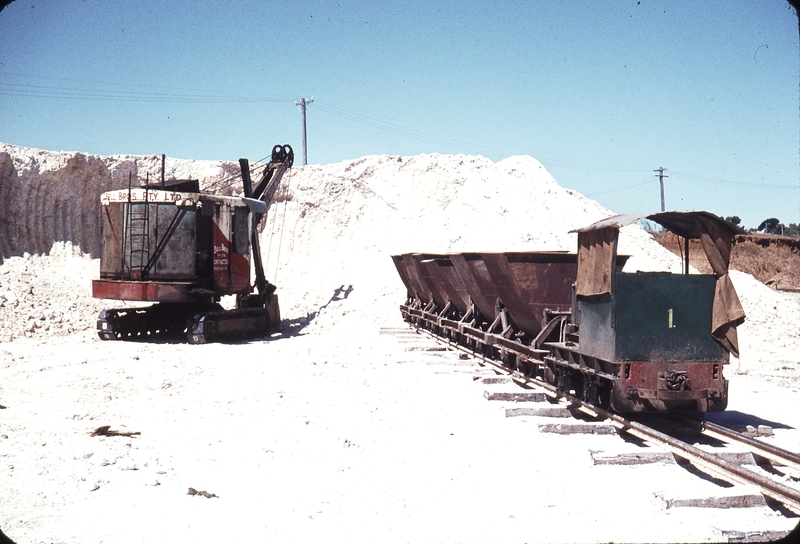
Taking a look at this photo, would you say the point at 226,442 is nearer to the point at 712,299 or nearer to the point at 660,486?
the point at 660,486

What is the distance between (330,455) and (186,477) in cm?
148

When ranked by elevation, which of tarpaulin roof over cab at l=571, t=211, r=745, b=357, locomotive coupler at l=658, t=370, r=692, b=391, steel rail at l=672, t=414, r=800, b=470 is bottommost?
steel rail at l=672, t=414, r=800, b=470

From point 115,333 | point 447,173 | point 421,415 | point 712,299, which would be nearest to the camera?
point 712,299

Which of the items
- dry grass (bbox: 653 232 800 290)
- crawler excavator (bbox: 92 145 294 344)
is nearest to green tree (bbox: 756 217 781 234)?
dry grass (bbox: 653 232 800 290)

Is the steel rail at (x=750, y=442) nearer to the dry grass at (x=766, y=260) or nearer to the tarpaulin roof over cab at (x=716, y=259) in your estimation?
the tarpaulin roof over cab at (x=716, y=259)

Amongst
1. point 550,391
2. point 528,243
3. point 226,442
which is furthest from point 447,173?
point 226,442

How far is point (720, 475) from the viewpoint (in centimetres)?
593

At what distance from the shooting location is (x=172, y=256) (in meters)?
15.5

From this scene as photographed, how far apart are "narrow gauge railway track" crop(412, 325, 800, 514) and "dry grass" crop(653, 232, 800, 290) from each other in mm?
24729

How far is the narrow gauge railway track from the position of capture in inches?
207

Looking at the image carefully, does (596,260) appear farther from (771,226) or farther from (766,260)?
(771,226)

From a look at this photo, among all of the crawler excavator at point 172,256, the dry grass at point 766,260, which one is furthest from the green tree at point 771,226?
the crawler excavator at point 172,256

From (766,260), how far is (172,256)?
3081 cm

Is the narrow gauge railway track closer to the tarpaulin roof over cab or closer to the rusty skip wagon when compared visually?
the rusty skip wagon
